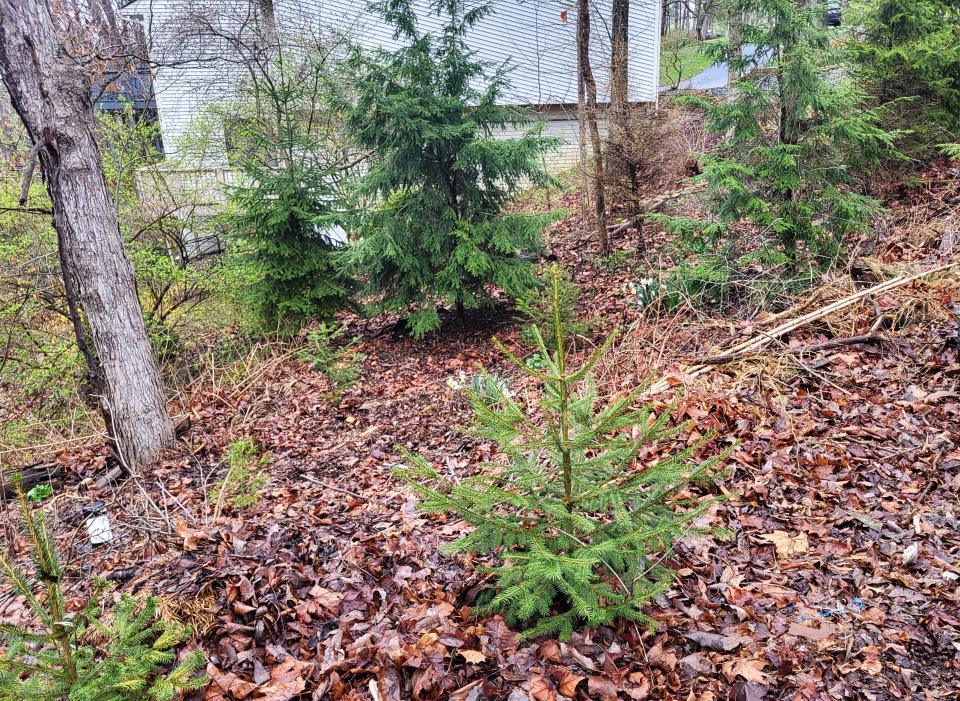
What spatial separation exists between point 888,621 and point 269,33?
1145 centimetres

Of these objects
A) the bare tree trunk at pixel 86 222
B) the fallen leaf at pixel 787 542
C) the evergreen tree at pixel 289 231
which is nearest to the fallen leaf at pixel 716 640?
the fallen leaf at pixel 787 542

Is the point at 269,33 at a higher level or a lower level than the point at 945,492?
higher

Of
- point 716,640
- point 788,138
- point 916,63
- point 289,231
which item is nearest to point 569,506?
point 716,640

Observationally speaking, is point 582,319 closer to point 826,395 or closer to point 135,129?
point 826,395

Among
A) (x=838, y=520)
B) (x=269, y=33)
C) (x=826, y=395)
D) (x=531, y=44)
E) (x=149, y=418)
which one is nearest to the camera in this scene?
(x=838, y=520)

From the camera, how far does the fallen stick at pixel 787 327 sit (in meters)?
4.80

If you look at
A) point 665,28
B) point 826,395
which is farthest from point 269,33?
point 665,28

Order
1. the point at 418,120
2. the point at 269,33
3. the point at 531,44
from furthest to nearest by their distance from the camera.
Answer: the point at 531,44
the point at 269,33
the point at 418,120

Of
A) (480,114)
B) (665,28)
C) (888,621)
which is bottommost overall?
(888,621)

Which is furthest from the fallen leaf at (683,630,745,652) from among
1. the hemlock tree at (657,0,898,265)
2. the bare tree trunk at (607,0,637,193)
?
the bare tree trunk at (607,0,637,193)

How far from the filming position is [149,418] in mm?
5383

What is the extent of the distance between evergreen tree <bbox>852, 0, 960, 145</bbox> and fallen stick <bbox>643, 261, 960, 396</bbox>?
378 cm

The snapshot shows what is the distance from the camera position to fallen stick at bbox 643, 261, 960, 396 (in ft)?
15.7

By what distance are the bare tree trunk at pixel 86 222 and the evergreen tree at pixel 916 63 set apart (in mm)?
8785
